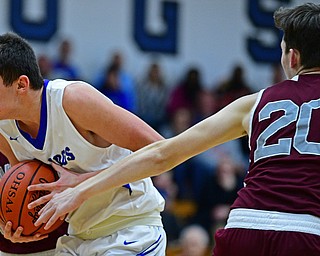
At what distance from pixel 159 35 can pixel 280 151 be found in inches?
389

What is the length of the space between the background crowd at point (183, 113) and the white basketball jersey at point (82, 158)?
4.60 meters

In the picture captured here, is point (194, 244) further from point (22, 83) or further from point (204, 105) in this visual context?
point (22, 83)

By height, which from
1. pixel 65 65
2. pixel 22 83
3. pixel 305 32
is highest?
pixel 305 32

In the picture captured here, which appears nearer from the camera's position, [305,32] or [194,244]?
[305,32]

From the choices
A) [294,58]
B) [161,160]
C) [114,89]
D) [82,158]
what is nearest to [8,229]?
[82,158]

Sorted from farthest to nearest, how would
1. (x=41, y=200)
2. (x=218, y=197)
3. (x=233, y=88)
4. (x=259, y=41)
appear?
(x=259, y=41) < (x=233, y=88) < (x=218, y=197) < (x=41, y=200)

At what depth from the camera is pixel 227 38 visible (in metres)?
14.1

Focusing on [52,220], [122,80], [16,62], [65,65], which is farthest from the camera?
[122,80]

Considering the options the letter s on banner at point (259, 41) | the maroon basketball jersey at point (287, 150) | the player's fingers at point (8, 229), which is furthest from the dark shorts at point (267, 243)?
the letter s on banner at point (259, 41)

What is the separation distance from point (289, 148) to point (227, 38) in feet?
35.5

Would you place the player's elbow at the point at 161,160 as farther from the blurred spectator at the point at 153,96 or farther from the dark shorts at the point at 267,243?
the blurred spectator at the point at 153,96

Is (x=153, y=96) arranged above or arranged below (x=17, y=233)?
below

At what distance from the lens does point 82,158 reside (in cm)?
434

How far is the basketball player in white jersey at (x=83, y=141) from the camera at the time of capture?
167 inches
